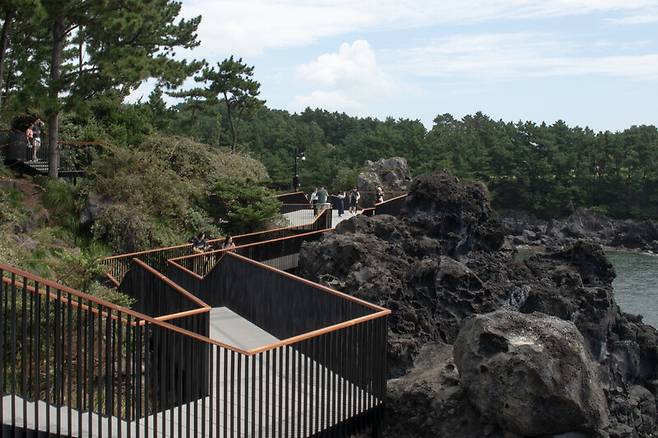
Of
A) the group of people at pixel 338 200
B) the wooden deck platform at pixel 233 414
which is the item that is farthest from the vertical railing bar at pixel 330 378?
the group of people at pixel 338 200

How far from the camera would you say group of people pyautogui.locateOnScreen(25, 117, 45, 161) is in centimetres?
2620

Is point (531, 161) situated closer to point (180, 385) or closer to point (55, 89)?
point (55, 89)

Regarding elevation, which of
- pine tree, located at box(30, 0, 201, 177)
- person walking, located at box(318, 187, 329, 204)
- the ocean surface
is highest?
pine tree, located at box(30, 0, 201, 177)

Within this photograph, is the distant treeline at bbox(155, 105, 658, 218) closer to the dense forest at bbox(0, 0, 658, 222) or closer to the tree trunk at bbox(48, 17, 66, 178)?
the dense forest at bbox(0, 0, 658, 222)

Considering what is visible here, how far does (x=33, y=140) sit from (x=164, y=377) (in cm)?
2083

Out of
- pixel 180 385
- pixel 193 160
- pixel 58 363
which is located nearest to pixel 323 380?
pixel 180 385

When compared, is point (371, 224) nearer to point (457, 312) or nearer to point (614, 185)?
point (457, 312)

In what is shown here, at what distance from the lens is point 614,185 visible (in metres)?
92.1

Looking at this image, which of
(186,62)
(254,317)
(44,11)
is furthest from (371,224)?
(186,62)

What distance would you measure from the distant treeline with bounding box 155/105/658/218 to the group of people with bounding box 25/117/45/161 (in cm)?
5423

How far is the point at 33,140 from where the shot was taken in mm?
26359

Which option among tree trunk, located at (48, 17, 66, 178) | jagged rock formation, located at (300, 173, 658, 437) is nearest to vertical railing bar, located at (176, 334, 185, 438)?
jagged rock formation, located at (300, 173, 658, 437)

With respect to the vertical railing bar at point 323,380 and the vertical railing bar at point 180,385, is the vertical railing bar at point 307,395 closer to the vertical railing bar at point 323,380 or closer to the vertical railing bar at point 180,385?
the vertical railing bar at point 323,380

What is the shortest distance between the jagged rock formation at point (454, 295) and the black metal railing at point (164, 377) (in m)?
1.13
